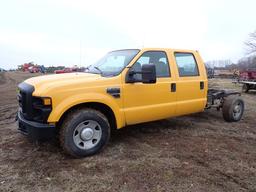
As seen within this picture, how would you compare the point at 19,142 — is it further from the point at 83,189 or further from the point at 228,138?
the point at 228,138

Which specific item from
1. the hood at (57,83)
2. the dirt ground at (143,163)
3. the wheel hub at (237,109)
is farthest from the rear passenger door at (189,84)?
the hood at (57,83)

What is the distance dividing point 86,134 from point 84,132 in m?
0.05

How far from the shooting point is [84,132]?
14.3 ft

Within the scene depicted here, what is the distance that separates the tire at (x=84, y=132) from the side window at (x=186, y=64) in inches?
86.2

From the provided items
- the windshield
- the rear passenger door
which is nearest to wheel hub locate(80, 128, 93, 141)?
the windshield

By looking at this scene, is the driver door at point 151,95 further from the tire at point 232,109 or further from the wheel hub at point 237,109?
the wheel hub at point 237,109

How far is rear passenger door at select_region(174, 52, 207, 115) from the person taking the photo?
18.5 ft

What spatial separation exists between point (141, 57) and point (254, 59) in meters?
45.5

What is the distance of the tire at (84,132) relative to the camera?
4191 millimetres

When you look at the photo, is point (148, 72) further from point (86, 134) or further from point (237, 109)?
point (237, 109)

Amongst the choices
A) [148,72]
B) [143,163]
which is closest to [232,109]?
[148,72]

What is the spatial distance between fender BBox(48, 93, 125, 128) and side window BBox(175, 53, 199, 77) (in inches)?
69.8

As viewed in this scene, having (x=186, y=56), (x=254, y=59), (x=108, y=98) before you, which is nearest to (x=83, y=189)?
(x=108, y=98)

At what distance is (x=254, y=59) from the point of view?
44.9 metres
